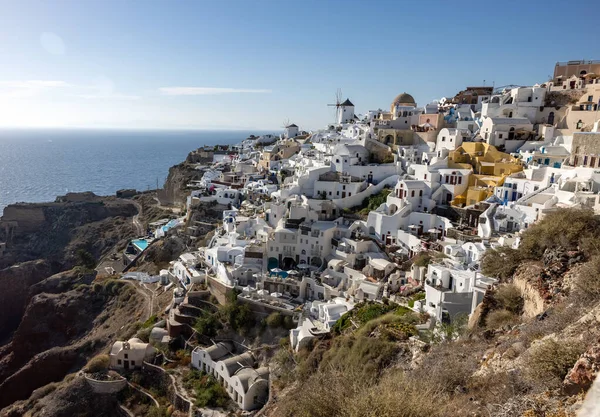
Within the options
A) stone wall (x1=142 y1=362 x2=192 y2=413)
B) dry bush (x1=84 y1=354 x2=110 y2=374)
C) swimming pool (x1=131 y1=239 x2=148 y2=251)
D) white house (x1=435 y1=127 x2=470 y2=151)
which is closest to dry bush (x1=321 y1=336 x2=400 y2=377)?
stone wall (x1=142 y1=362 x2=192 y2=413)

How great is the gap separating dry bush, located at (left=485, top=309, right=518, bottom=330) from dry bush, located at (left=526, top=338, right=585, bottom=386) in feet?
17.4

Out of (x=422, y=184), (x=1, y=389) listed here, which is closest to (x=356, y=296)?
(x=422, y=184)

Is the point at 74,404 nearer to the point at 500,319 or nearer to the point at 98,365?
the point at 98,365

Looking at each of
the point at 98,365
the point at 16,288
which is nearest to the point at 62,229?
the point at 16,288

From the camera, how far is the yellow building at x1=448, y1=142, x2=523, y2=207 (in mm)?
25016

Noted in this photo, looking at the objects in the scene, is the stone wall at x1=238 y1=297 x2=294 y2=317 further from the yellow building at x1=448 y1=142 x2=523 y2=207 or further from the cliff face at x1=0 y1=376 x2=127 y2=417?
the yellow building at x1=448 y1=142 x2=523 y2=207

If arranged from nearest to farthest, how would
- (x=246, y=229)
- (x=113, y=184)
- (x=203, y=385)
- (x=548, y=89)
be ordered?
(x=203, y=385) < (x=246, y=229) < (x=548, y=89) < (x=113, y=184)

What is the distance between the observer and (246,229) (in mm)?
28469

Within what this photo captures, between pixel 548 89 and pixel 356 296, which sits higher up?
pixel 548 89

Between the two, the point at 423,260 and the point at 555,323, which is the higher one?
the point at 555,323

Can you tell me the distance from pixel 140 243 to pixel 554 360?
37.6m

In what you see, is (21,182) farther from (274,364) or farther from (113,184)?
(274,364)

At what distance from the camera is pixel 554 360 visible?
22.8ft

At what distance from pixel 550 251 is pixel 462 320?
12.7 ft
